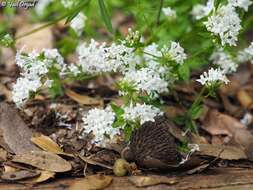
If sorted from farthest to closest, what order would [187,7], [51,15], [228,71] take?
[51,15] → [187,7] → [228,71]

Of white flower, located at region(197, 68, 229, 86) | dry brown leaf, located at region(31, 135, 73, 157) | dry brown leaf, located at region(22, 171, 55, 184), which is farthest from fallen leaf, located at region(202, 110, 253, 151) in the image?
dry brown leaf, located at region(22, 171, 55, 184)

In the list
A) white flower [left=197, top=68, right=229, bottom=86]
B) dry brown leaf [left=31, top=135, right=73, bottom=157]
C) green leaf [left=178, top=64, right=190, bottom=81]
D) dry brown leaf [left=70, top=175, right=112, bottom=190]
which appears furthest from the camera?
green leaf [left=178, top=64, right=190, bottom=81]

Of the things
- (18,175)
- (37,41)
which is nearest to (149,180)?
(18,175)

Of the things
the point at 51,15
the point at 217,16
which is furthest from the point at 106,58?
the point at 51,15

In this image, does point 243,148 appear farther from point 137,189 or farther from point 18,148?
point 18,148

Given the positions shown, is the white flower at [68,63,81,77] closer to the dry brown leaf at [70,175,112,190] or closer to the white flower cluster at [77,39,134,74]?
the white flower cluster at [77,39,134,74]
